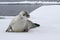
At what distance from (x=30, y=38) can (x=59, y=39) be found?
298 millimetres

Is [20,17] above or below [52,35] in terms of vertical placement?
above

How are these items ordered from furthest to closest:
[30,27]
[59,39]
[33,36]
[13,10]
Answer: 1. [13,10]
2. [30,27]
3. [33,36]
4. [59,39]

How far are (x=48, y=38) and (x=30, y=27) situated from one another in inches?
26.8

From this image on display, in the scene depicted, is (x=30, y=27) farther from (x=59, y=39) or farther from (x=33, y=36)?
(x=59, y=39)

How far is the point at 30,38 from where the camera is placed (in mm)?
2396

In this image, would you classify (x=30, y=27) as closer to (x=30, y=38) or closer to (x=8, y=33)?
(x=8, y=33)

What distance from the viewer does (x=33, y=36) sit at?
251 centimetres

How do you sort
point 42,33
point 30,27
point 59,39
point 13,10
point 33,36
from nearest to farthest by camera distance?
point 59,39
point 33,36
point 42,33
point 30,27
point 13,10

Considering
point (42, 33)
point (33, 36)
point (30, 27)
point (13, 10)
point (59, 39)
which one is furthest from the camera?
point (13, 10)

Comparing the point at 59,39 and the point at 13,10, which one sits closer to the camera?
the point at 59,39

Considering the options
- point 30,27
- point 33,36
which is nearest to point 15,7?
point 30,27

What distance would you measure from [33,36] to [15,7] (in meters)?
5.62

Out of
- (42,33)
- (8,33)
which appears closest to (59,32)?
(42,33)

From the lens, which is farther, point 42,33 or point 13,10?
point 13,10
